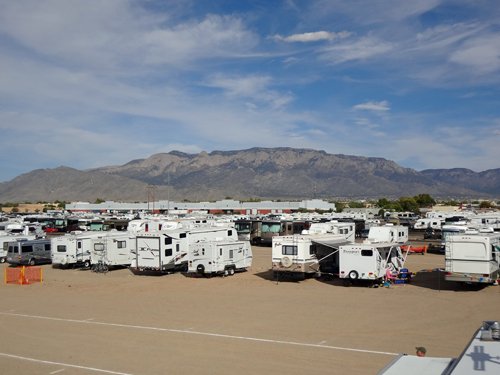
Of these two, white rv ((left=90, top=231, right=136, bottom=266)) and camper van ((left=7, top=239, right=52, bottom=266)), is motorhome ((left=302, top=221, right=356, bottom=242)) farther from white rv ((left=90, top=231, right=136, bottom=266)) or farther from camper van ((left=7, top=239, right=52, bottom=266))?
camper van ((left=7, top=239, right=52, bottom=266))

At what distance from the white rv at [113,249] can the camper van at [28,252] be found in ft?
17.4

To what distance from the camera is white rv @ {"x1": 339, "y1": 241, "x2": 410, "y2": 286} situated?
22.2 meters

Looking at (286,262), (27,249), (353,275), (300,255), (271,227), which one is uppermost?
(271,227)

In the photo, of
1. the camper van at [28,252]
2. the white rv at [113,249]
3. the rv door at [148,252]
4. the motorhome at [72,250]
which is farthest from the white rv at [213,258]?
the camper van at [28,252]

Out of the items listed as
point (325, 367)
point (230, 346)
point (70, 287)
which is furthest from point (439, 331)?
point (70, 287)

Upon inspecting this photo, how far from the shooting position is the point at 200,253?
85.6ft

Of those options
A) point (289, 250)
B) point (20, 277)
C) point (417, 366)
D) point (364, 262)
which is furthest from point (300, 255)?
point (417, 366)

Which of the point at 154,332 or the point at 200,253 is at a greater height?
the point at 200,253

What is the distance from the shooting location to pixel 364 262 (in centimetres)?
2236

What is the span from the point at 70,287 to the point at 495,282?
21.1 metres

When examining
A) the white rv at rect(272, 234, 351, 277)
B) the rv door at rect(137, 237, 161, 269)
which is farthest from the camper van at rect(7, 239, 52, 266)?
the white rv at rect(272, 234, 351, 277)

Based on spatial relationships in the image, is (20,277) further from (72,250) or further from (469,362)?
(469,362)

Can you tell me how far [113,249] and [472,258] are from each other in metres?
20.7

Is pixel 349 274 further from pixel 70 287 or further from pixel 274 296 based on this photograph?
pixel 70 287
